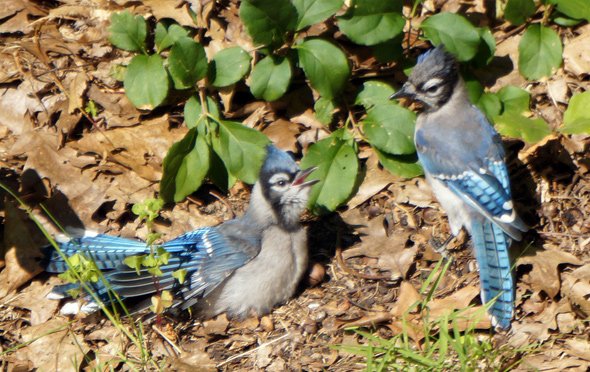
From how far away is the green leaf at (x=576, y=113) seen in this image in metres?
4.92

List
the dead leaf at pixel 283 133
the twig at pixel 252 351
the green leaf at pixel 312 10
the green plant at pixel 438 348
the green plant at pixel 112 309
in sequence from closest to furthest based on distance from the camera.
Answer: the green plant at pixel 438 348 < the green plant at pixel 112 309 < the twig at pixel 252 351 < the green leaf at pixel 312 10 < the dead leaf at pixel 283 133

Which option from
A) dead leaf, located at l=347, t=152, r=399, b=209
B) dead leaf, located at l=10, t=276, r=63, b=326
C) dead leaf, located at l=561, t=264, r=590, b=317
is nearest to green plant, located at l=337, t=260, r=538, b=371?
dead leaf, located at l=561, t=264, r=590, b=317

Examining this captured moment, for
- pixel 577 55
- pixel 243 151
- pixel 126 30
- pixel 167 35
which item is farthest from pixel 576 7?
pixel 126 30

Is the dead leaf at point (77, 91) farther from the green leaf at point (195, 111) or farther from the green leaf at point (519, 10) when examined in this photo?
the green leaf at point (519, 10)

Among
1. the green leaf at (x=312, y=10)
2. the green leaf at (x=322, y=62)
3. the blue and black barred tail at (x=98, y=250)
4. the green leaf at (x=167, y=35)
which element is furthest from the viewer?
the green leaf at (x=167, y=35)

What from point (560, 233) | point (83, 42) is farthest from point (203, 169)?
point (560, 233)

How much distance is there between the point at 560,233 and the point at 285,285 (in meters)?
1.56

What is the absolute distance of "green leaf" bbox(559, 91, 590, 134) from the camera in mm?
4918

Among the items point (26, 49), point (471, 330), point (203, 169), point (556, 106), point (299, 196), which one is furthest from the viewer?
point (26, 49)

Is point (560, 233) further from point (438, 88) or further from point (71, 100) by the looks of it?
point (71, 100)

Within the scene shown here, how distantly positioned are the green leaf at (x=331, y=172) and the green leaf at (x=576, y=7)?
1.53 metres

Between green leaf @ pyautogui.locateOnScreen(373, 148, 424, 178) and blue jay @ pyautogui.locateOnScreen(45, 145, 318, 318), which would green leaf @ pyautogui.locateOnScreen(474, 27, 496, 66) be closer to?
green leaf @ pyautogui.locateOnScreen(373, 148, 424, 178)

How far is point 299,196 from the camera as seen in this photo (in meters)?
4.80

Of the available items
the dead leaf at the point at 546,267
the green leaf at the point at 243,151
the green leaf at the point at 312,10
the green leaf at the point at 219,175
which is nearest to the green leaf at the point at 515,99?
the dead leaf at the point at 546,267
